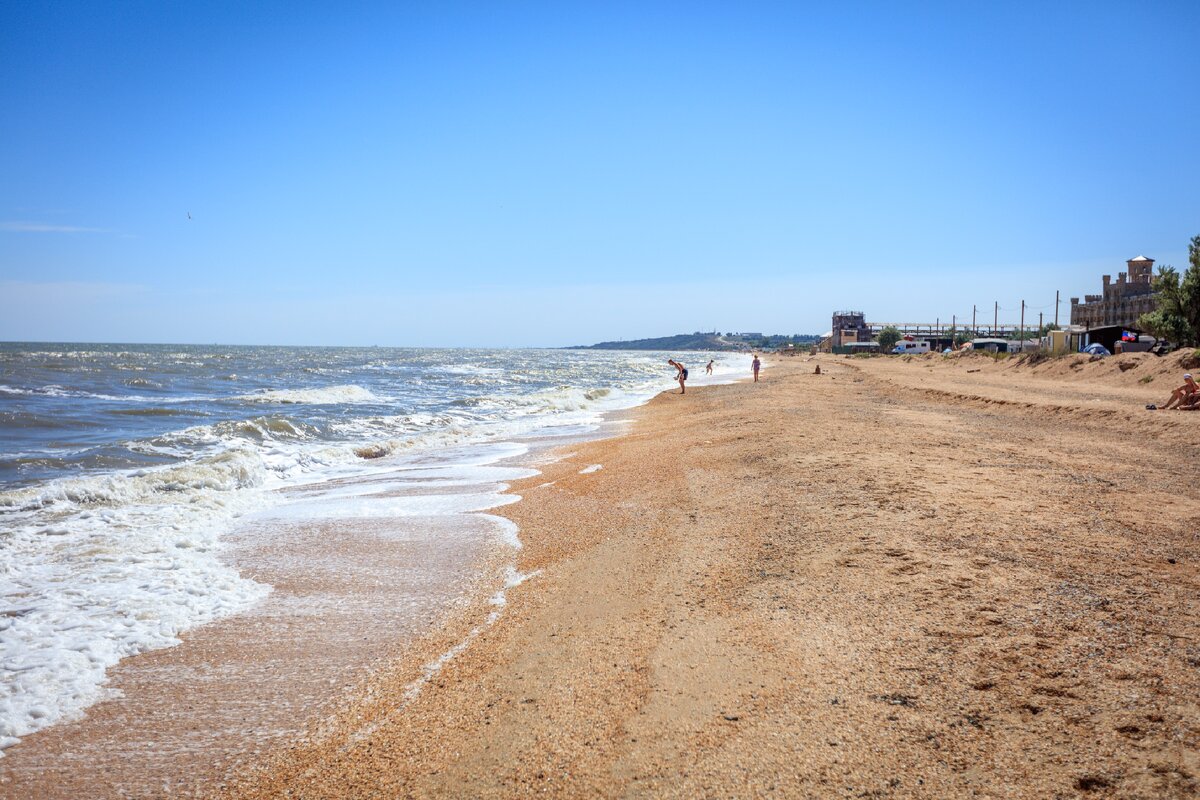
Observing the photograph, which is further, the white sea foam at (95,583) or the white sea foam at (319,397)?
the white sea foam at (319,397)

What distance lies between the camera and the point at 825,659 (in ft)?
11.7

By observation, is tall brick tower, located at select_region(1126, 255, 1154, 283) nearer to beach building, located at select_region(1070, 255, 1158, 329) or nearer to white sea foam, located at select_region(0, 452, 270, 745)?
beach building, located at select_region(1070, 255, 1158, 329)

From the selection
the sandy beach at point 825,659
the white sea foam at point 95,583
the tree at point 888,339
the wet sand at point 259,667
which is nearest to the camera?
the sandy beach at point 825,659

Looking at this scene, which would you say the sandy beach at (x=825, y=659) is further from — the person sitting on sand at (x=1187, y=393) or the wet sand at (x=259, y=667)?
the person sitting on sand at (x=1187, y=393)

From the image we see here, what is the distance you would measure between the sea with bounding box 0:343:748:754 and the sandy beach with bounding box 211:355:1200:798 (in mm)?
1939

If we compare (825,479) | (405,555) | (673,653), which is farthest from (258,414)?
(673,653)

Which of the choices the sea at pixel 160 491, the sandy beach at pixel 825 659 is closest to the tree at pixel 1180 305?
the sea at pixel 160 491

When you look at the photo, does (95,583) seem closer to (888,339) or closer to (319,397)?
(319,397)

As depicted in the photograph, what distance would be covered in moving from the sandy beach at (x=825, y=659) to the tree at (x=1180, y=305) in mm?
30648

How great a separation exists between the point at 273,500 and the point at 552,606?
5937 millimetres

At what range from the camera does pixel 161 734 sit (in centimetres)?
338

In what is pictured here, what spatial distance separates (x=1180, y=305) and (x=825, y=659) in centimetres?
3787

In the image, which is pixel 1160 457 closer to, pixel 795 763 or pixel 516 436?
pixel 795 763

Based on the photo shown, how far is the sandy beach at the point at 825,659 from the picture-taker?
2707mm
